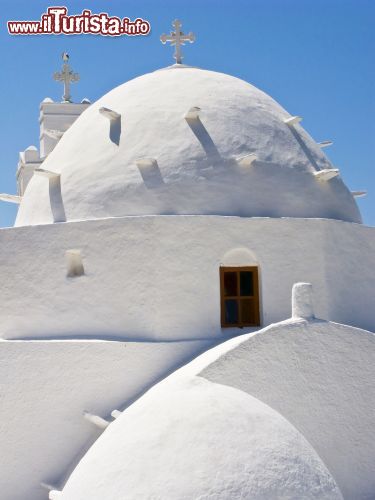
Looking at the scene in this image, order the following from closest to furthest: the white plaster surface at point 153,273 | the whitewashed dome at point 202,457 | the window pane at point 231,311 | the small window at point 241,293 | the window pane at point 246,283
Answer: the whitewashed dome at point 202,457 < the white plaster surface at point 153,273 < the small window at point 241,293 < the window pane at point 246,283 < the window pane at point 231,311

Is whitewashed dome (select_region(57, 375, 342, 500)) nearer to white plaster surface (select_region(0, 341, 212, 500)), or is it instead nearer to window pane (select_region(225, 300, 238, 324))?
white plaster surface (select_region(0, 341, 212, 500))

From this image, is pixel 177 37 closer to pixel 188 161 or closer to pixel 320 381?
pixel 188 161

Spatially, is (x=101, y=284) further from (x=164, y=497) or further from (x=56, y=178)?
(x=164, y=497)

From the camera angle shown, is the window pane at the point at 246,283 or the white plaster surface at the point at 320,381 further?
the window pane at the point at 246,283

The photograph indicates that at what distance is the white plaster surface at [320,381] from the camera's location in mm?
9820

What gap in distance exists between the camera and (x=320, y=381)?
10.3 metres

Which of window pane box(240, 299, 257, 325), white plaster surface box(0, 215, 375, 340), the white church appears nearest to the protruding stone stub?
the white church

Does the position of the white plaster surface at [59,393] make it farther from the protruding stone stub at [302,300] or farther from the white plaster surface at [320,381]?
the protruding stone stub at [302,300]

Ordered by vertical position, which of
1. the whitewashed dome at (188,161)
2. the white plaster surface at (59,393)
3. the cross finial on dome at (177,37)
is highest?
the cross finial on dome at (177,37)

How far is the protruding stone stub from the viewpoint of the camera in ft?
33.5

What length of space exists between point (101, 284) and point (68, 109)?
7894 millimetres

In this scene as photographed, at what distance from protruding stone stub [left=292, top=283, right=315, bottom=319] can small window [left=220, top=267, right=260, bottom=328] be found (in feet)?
4.41

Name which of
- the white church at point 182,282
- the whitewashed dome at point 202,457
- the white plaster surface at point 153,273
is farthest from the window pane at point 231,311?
the whitewashed dome at point 202,457

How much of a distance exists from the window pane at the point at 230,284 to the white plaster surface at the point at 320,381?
162cm
